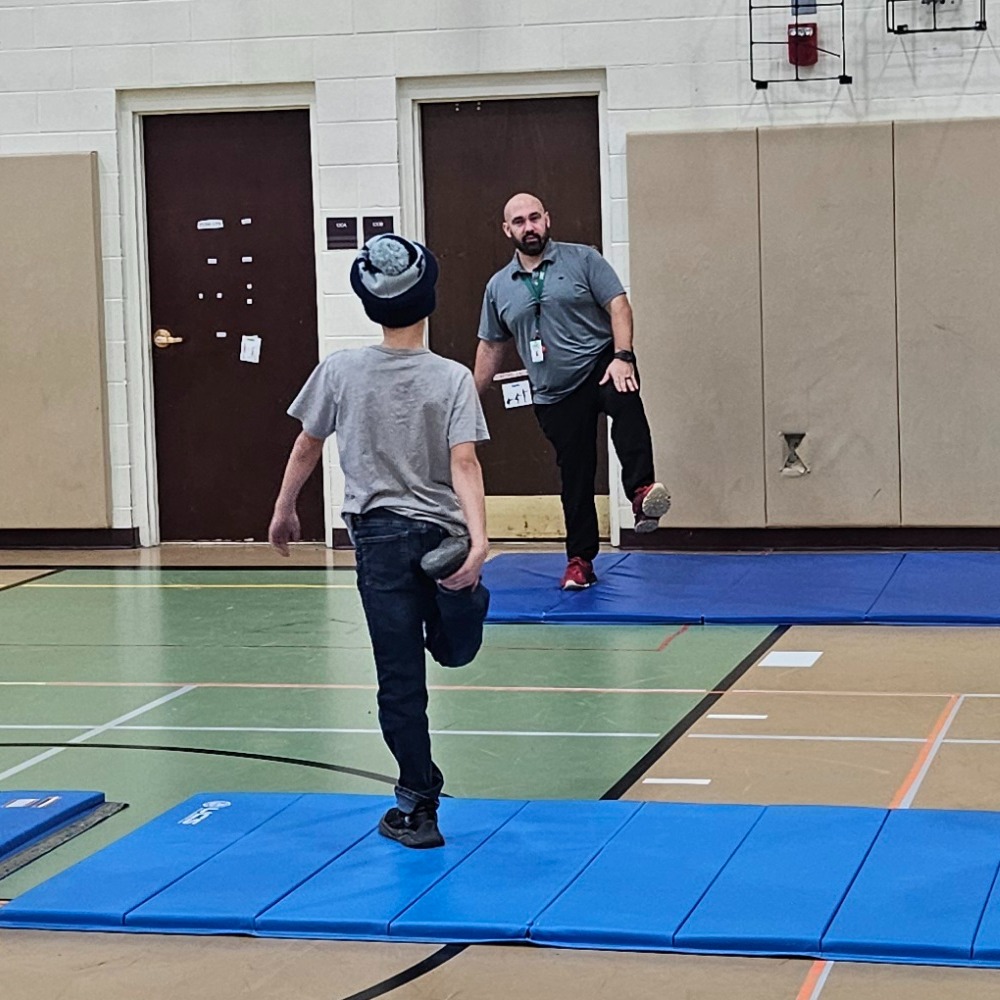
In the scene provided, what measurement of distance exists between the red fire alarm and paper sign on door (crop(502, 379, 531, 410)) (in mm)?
2139

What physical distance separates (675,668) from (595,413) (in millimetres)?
1756

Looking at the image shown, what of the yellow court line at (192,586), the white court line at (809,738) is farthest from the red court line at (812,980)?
the yellow court line at (192,586)

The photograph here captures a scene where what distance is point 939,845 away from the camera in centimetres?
416

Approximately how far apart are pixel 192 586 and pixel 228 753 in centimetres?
344

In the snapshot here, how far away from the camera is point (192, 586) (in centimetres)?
885

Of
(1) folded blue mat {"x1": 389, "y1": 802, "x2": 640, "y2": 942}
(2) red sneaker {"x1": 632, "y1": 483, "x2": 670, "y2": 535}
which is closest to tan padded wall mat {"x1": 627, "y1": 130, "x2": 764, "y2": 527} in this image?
(2) red sneaker {"x1": 632, "y1": 483, "x2": 670, "y2": 535}

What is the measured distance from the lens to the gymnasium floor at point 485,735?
3.56 metres

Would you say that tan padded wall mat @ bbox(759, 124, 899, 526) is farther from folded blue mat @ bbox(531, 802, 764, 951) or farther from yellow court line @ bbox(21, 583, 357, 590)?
folded blue mat @ bbox(531, 802, 764, 951)

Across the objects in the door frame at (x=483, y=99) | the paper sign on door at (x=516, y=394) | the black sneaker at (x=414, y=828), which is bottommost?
the black sneaker at (x=414, y=828)

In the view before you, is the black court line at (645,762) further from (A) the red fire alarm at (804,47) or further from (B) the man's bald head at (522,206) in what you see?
(A) the red fire alarm at (804,47)

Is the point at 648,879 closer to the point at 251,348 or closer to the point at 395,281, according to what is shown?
the point at 395,281

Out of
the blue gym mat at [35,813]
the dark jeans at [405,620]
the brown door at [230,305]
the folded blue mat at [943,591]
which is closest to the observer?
the dark jeans at [405,620]

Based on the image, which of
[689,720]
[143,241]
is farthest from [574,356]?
[143,241]

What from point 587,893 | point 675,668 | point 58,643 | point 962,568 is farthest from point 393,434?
point 962,568
